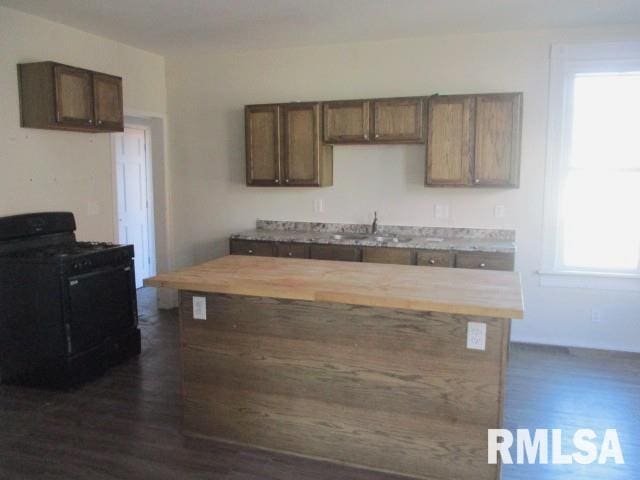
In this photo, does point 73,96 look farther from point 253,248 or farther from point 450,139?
point 450,139

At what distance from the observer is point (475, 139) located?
4.31 metres

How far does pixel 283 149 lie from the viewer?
4855 mm

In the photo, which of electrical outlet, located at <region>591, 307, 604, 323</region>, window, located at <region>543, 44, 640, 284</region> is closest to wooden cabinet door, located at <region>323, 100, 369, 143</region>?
window, located at <region>543, 44, 640, 284</region>

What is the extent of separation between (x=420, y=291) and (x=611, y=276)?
8.75 feet

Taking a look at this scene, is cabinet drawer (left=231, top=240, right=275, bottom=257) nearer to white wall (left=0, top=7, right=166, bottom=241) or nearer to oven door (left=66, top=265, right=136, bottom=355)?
oven door (left=66, top=265, right=136, bottom=355)

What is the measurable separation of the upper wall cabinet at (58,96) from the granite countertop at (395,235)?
162 centimetres

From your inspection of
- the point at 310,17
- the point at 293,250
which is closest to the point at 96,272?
the point at 293,250

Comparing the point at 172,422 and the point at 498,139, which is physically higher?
the point at 498,139

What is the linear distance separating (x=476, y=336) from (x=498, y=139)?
238 cm

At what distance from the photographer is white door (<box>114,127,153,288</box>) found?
6.24 m

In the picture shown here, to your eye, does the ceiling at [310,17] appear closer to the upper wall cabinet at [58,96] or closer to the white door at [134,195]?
the upper wall cabinet at [58,96]

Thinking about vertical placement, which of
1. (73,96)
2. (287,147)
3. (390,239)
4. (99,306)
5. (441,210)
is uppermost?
(73,96)

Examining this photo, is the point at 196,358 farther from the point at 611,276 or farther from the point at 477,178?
the point at 611,276

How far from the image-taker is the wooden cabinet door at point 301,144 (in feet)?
15.5
